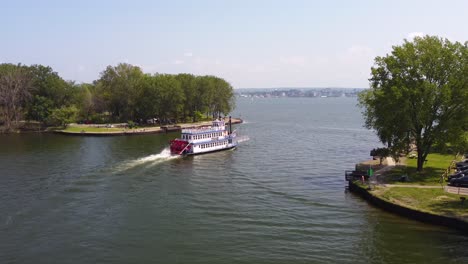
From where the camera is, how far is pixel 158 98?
449ft

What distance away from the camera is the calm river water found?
35.1 metres

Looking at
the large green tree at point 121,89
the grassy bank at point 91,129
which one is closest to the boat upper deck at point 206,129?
the grassy bank at point 91,129

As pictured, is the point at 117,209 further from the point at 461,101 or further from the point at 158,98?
the point at 158,98

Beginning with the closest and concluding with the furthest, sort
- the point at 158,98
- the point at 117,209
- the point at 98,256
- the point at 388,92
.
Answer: the point at 98,256 → the point at 117,209 → the point at 388,92 → the point at 158,98

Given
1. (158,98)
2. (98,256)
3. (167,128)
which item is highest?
(158,98)

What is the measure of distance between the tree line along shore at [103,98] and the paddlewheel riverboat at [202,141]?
4801cm

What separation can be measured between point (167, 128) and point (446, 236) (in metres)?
99.0

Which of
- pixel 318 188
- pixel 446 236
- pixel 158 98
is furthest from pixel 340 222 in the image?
pixel 158 98

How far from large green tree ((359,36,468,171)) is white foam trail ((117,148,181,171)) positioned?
39275mm

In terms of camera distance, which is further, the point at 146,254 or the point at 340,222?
the point at 340,222

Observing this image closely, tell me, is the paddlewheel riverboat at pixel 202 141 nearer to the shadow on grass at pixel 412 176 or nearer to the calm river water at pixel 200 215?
the calm river water at pixel 200 215

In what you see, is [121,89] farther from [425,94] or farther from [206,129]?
[425,94]

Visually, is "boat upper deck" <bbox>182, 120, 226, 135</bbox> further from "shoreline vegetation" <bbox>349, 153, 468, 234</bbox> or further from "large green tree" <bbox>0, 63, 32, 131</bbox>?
"large green tree" <bbox>0, 63, 32, 131</bbox>

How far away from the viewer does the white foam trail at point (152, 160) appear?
70.0 metres
